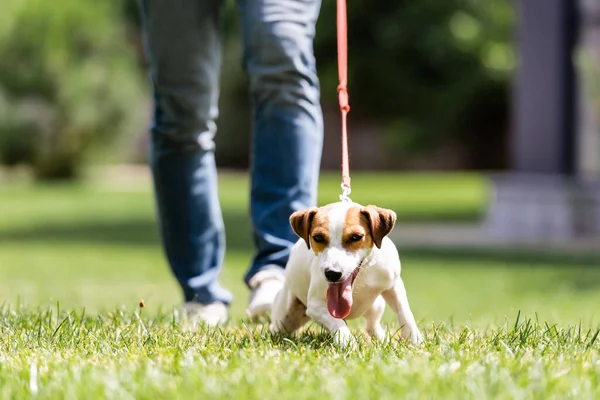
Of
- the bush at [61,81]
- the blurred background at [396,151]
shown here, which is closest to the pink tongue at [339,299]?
the blurred background at [396,151]

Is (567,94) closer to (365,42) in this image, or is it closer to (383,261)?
(383,261)

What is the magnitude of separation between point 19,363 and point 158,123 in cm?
131

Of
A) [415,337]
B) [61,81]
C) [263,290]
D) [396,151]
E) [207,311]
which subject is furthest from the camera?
[396,151]

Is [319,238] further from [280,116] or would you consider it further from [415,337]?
[280,116]

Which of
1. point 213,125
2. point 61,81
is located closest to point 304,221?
point 213,125

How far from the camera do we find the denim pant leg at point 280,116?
3.15 meters

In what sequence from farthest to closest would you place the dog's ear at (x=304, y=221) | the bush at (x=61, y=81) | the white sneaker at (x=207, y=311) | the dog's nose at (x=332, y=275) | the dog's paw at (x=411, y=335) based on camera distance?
1. the bush at (x=61, y=81)
2. the white sneaker at (x=207, y=311)
3. the dog's paw at (x=411, y=335)
4. the dog's ear at (x=304, y=221)
5. the dog's nose at (x=332, y=275)

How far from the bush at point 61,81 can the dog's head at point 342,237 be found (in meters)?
16.8

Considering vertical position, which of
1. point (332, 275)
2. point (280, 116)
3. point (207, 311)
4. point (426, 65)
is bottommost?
point (426, 65)

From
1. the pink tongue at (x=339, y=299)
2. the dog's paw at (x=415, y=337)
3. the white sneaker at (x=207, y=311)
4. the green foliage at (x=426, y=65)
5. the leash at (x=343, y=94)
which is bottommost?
the green foliage at (x=426, y=65)

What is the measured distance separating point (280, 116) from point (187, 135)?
347 millimetres

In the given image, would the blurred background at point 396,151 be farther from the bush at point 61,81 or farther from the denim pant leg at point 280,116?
the denim pant leg at point 280,116

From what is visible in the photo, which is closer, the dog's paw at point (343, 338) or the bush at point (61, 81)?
the dog's paw at point (343, 338)

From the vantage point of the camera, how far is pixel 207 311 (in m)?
3.32
